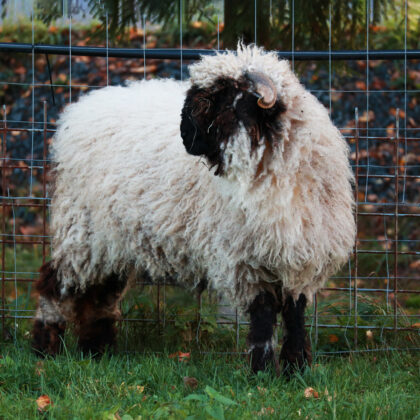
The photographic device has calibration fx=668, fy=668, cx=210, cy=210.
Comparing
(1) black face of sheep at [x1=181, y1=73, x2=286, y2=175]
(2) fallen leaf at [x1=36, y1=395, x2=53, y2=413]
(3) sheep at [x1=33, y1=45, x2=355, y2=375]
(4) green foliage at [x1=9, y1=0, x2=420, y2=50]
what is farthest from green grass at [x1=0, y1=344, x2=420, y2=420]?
(4) green foliage at [x1=9, y1=0, x2=420, y2=50]

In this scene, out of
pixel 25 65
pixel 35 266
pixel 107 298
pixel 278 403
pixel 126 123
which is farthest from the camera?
pixel 25 65

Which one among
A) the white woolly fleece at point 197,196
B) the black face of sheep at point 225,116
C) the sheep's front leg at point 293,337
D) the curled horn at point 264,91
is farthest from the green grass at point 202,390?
the curled horn at point 264,91

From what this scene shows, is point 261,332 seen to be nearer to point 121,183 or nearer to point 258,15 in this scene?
point 121,183

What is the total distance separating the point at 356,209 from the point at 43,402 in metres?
2.49

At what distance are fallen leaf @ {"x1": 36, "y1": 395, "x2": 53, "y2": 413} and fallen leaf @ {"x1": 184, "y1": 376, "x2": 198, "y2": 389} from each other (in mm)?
737

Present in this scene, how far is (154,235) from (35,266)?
11.4ft

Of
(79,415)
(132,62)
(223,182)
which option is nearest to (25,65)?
(132,62)

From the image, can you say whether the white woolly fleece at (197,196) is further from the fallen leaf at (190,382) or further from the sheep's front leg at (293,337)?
the fallen leaf at (190,382)

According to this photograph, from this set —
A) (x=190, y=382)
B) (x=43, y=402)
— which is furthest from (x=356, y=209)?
(x=43, y=402)

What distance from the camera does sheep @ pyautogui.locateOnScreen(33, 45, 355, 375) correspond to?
3680 mm

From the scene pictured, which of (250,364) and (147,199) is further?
(147,199)

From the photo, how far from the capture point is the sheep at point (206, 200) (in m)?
3.68

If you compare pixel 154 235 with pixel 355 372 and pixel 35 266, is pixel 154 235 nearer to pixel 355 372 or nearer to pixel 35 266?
pixel 355 372

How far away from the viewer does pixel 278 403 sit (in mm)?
3213
